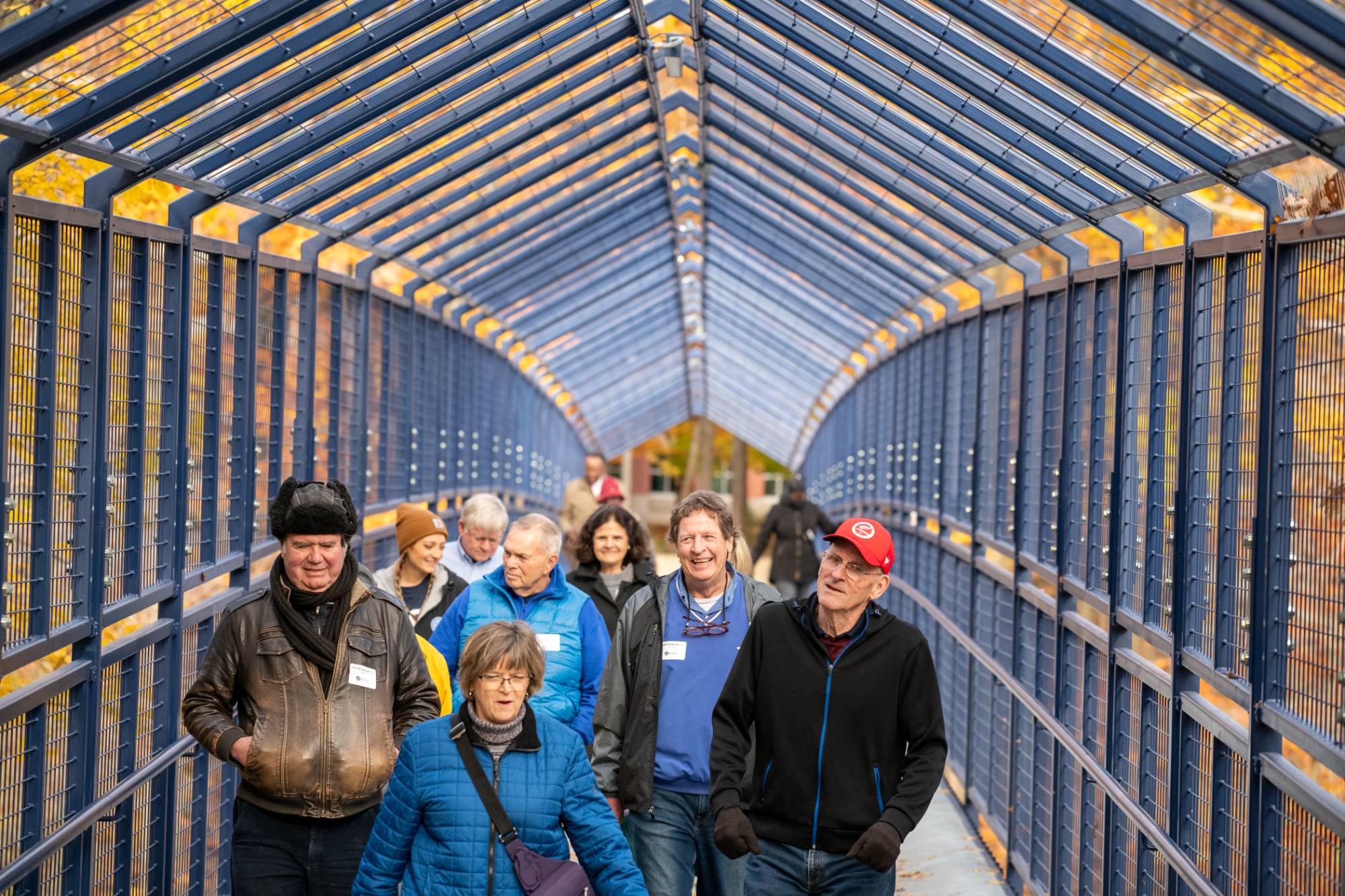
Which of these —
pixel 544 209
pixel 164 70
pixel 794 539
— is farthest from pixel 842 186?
pixel 164 70

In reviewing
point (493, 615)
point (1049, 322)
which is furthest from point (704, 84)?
point (493, 615)

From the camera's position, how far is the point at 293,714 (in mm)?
4359

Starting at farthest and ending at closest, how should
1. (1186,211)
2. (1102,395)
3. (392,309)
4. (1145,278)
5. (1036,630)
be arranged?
1. (392,309)
2. (1036,630)
3. (1102,395)
4. (1145,278)
5. (1186,211)

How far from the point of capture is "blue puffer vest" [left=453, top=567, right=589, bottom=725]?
5.39 metres

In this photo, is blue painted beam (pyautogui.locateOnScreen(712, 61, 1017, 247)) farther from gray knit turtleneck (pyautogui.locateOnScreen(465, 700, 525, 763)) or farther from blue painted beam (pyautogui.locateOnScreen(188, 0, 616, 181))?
gray knit turtleneck (pyautogui.locateOnScreen(465, 700, 525, 763))

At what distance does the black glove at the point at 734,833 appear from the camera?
154 inches

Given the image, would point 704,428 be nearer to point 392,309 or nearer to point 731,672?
point 392,309

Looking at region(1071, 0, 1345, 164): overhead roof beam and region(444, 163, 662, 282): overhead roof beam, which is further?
region(444, 163, 662, 282): overhead roof beam

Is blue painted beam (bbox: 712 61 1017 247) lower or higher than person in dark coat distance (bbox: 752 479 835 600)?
higher

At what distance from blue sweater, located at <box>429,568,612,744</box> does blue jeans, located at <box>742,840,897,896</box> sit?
4.52 ft

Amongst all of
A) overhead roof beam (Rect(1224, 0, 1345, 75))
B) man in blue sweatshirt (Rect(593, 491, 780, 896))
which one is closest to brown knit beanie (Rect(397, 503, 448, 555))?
man in blue sweatshirt (Rect(593, 491, 780, 896))

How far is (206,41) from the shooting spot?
5.32m

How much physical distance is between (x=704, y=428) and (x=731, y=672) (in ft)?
116

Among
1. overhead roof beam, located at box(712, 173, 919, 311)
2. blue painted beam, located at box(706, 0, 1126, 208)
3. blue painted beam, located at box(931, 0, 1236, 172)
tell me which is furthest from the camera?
overhead roof beam, located at box(712, 173, 919, 311)
